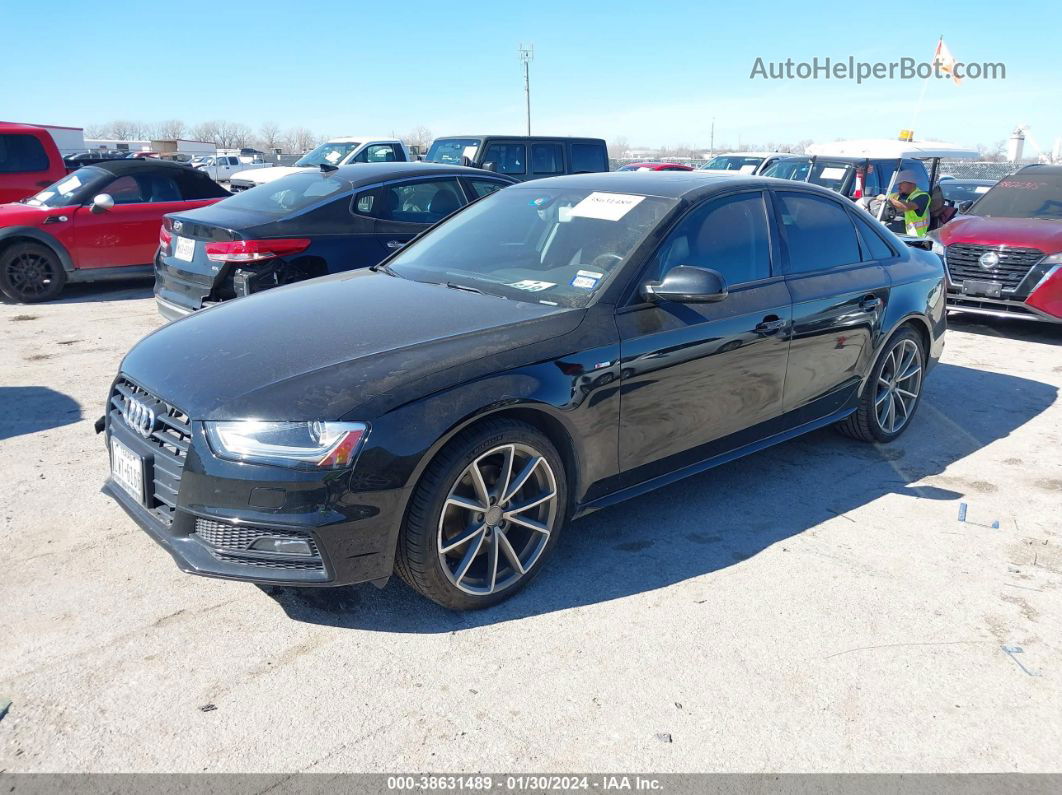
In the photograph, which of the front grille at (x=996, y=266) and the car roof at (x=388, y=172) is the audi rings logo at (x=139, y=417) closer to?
the car roof at (x=388, y=172)

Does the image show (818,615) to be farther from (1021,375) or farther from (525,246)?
(1021,375)

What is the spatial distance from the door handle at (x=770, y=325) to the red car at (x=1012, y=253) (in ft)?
15.8

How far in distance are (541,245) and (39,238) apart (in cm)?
756

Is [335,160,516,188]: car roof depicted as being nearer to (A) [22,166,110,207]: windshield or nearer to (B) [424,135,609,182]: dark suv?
Result: (A) [22,166,110,207]: windshield

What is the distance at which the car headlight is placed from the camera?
9.32ft

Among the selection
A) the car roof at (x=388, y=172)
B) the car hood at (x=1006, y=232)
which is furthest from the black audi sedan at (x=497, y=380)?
the car hood at (x=1006, y=232)

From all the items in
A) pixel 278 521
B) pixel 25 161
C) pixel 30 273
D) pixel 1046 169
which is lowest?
pixel 278 521

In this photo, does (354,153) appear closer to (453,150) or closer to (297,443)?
(453,150)

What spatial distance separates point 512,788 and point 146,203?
9.31 metres

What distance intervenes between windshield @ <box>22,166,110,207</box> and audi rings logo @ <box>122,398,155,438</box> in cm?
735

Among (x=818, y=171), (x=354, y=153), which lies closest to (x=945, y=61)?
(x=818, y=171)

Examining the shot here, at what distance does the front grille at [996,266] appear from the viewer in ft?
28.2

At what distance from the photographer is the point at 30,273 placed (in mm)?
9430

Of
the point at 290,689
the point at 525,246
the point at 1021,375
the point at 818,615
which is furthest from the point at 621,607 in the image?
the point at 1021,375
